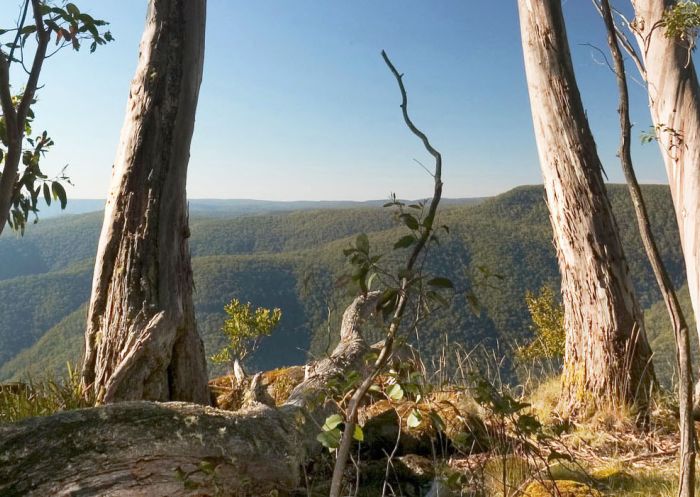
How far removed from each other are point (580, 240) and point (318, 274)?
224 ft

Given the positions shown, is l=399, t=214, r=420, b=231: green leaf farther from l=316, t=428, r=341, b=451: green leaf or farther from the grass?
the grass

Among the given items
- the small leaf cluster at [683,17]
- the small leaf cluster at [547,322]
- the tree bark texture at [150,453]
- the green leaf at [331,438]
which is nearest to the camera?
the green leaf at [331,438]

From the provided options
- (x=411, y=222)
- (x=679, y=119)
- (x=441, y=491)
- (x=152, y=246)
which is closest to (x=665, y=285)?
(x=411, y=222)

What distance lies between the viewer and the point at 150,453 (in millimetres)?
2371

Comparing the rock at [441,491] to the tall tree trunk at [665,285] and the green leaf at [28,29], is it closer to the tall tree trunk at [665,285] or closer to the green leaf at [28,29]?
the tall tree trunk at [665,285]

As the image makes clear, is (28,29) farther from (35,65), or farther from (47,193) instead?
(47,193)

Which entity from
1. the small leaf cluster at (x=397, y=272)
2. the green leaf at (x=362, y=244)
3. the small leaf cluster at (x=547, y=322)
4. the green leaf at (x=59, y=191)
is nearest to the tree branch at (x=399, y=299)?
the small leaf cluster at (x=397, y=272)

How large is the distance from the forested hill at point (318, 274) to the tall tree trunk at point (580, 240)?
1519 inches

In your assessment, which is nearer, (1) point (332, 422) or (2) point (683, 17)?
(1) point (332, 422)

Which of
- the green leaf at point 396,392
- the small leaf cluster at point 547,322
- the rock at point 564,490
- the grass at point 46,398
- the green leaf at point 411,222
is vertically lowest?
the small leaf cluster at point 547,322

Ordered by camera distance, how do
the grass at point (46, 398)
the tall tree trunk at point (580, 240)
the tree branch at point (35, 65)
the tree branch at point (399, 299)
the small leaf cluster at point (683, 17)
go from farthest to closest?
the tall tree trunk at point (580, 240) < the grass at point (46, 398) < the tree branch at point (35, 65) < the small leaf cluster at point (683, 17) < the tree branch at point (399, 299)

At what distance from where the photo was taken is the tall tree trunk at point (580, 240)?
433 centimetres

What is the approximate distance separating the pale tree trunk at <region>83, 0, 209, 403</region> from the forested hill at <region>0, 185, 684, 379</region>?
3944cm

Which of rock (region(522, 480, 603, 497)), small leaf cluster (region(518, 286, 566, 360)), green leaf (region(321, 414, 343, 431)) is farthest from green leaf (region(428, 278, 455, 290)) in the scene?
small leaf cluster (region(518, 286, 566, 360))
